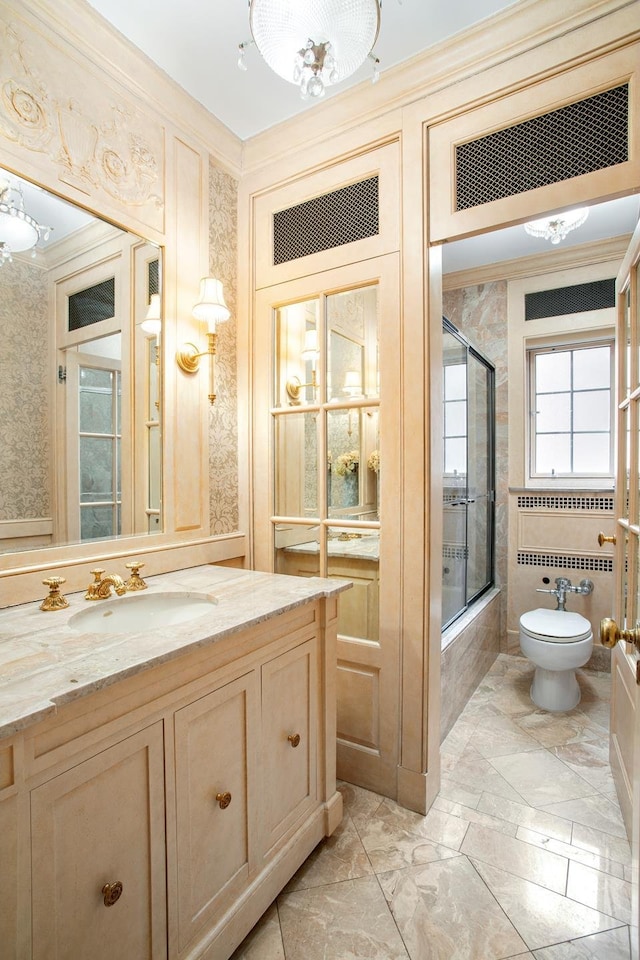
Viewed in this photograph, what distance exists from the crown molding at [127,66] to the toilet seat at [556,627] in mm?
2788

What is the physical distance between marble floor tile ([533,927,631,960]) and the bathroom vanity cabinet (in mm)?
695

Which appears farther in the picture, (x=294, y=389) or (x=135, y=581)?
(x=294, y=389)

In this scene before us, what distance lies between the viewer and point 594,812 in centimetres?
173

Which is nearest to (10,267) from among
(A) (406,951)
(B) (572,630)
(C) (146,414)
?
(C) (146,414)

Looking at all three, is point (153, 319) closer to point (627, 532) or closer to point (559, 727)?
point (627, 532)

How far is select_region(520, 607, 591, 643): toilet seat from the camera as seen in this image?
244 cm

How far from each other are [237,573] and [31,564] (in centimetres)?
68

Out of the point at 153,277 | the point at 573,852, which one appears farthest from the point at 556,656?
the point at 153,277

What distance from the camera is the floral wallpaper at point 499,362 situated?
3309mm

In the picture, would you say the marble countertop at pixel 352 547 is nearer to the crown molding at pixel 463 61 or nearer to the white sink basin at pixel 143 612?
the white sink basin at pixel 143 612

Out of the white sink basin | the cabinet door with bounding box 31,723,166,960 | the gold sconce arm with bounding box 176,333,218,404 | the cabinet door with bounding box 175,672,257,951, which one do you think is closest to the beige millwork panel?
the gold sconce arm with bounding box 176,333,218,404

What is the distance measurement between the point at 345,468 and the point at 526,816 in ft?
4.82

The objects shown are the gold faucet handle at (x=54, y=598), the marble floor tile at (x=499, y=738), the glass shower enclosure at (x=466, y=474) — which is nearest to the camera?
the gold faucet handle at (x=54, y=598)

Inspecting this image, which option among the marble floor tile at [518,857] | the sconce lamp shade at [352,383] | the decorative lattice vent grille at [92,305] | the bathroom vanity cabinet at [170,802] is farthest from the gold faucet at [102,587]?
the marble floor tile at [518,857]
